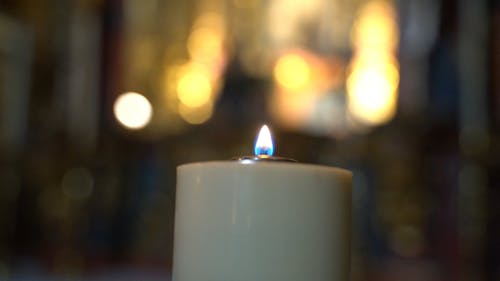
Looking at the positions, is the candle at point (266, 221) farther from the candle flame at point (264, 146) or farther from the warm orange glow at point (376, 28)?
the warm orange glow at point (376, 28)

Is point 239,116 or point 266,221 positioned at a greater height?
point 239,116

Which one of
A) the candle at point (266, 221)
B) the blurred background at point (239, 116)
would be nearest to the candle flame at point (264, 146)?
the candle at point (266, 221)

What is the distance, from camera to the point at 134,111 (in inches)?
52.9

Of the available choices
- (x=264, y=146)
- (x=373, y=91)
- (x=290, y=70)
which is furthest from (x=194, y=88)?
(x=264, y=146)

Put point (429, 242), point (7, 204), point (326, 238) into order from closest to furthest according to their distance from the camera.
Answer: point (326, 238)
point (429, 242)
point (7, 204)

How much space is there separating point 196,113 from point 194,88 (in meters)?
0.06

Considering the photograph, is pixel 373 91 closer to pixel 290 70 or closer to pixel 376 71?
pixel 376 71

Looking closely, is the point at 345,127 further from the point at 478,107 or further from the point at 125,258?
the point at 125,258

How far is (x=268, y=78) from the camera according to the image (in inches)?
51.8

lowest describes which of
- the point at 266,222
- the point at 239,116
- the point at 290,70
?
the point at 266,222

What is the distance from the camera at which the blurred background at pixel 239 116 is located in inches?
49.1

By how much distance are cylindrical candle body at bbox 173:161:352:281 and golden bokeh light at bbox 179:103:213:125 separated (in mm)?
996

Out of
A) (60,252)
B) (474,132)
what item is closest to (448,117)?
(474,132)

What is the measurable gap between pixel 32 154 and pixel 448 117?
92 cm
